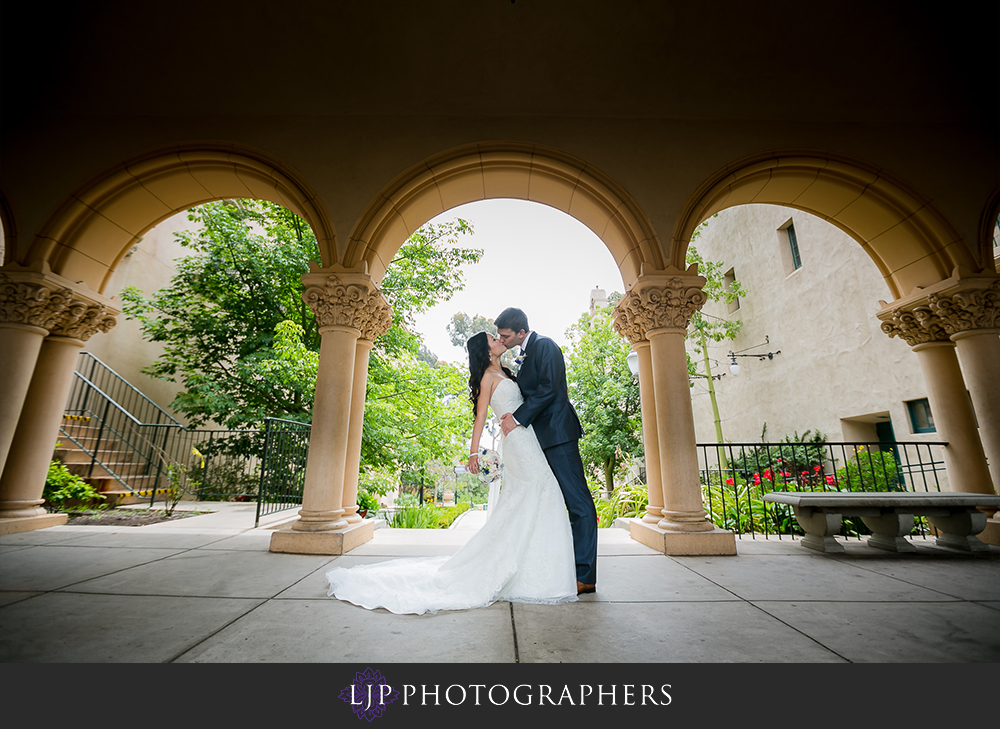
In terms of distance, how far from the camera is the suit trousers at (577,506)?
2.80 meters

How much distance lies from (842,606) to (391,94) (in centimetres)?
615

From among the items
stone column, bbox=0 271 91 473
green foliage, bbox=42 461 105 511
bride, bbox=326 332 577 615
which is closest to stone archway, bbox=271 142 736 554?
bride, bbox=326 332 577 615

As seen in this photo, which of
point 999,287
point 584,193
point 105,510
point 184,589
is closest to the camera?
point 184,589

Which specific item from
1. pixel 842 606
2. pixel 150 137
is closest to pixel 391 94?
pixel 150 137

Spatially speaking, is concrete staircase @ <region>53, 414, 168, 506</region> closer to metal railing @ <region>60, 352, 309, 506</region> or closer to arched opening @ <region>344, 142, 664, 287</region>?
metal railing @ <region>60, 352, 309, 506</region>

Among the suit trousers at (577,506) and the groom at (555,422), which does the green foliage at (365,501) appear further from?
the suit trousers at (577,506)

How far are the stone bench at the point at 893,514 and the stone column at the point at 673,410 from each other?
→ 89 centimetres

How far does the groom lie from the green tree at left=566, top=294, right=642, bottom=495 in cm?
899

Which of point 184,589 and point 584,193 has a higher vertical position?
point 584,193

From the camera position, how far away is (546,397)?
2.93 m

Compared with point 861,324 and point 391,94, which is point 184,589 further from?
point 861,324

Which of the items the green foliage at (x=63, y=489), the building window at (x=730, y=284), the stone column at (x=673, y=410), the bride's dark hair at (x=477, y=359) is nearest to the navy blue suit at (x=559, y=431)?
the bride's dark hair at (x=477, y=359)

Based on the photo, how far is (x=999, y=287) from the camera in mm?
4676
